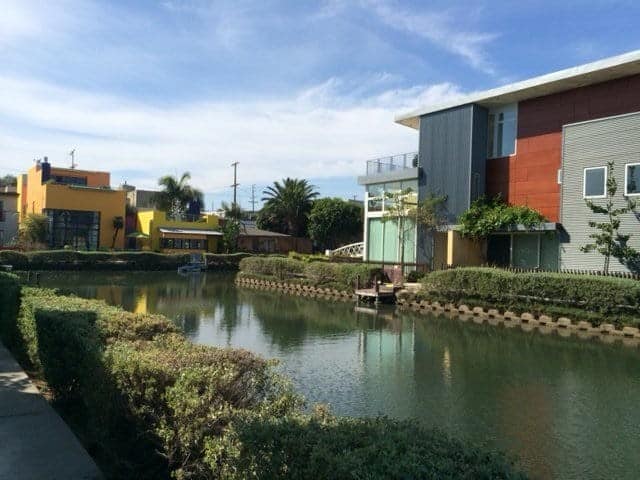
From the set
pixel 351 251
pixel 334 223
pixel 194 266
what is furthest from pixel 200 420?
pixel 334 223

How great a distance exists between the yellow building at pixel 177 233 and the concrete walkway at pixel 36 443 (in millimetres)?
44231

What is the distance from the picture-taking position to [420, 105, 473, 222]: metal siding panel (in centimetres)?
2791

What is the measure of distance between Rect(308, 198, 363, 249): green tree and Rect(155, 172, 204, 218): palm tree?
1230 centimetres

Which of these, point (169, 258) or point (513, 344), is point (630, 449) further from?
point (169, 258)

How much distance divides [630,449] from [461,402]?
265cm

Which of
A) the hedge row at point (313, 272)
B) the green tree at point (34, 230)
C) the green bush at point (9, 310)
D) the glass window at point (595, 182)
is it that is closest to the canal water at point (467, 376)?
the hedge row at point (313, 272)

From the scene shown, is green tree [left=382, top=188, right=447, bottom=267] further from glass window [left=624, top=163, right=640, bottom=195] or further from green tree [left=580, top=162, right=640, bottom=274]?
glass window [left=624, top=163, right=640, bottom=195]

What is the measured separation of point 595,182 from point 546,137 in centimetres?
347

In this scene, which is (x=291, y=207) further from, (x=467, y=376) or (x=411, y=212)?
(x=467, y=376)

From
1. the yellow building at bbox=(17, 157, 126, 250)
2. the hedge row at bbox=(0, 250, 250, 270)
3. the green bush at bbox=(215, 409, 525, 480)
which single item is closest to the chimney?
the yellow building at bbox=(17, 157, 126, 250)

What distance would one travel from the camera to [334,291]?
Answer: 2917 cm

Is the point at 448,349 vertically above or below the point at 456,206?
below

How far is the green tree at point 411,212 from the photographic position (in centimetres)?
2873

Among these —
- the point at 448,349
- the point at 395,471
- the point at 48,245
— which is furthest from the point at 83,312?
the point at 48,245
